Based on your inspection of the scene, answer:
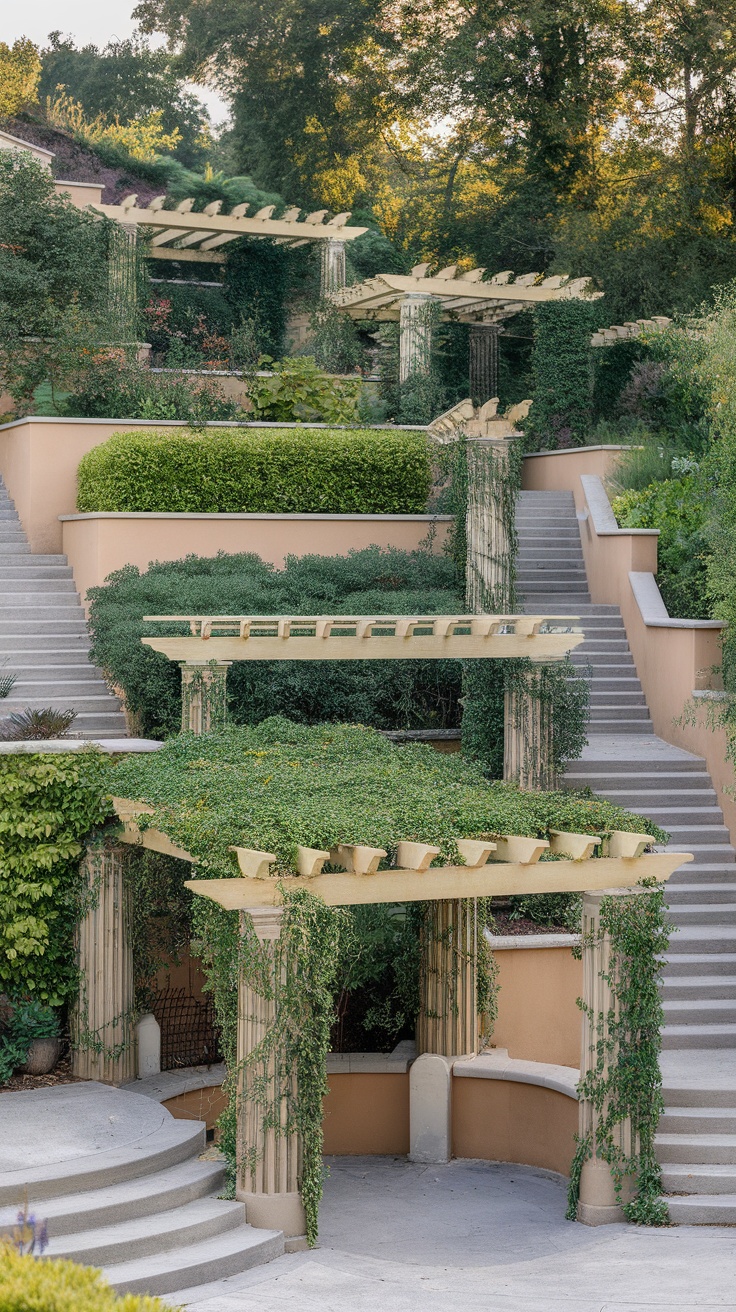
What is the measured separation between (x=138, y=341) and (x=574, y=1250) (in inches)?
515

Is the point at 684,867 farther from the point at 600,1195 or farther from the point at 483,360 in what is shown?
the point at 483,360

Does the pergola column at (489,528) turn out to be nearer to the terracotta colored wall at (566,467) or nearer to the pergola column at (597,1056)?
the pergola column at (597,1056)

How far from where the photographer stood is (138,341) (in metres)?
17.5

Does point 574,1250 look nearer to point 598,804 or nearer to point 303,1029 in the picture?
point 303,1029

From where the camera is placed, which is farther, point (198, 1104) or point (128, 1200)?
point (198, 1104)

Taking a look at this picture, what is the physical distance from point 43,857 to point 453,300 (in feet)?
41.2

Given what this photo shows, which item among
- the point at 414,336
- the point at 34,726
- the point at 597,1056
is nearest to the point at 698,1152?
the point at 597,1056

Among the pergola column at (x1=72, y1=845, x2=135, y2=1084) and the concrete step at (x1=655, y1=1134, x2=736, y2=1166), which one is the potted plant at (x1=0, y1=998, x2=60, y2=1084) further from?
the concrete step at (x1=655, y1=1134, x2=736, y2=1166)

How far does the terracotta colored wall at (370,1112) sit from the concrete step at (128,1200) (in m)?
1.98

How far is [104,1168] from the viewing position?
A: 709cm

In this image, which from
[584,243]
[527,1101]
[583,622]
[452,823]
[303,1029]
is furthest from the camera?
[584,243]

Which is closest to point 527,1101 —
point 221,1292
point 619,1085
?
point 619,1085

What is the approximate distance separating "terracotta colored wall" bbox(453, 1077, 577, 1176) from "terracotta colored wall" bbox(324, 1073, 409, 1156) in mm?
416

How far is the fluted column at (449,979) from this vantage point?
9273 mm
